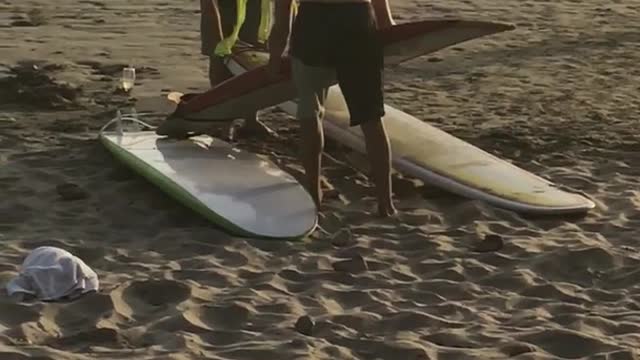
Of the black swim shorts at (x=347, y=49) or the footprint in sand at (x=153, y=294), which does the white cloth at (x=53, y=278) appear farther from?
the black swim shorts at (x=347, y=49)

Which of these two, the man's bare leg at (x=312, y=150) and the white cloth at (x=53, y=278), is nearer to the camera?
the white cloth at (x=53, y=278)

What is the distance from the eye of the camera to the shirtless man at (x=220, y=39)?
250 inches

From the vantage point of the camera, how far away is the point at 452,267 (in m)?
4.80

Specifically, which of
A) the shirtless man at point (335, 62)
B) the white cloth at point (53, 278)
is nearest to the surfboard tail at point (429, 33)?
the shirtless man at point (335, 62)

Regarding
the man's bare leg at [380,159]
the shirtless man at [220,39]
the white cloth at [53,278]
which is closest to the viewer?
the white cloth at [53,278]

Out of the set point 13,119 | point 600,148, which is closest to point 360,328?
point 600,148

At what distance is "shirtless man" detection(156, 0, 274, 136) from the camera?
634 centimetres

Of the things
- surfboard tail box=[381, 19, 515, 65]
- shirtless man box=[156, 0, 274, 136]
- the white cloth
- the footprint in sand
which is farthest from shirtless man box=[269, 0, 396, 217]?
the white cloth

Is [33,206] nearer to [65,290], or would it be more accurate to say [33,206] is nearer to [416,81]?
[65,290]

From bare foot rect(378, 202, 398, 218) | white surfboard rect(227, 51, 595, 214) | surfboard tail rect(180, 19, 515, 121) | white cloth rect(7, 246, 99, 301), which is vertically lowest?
bare foot rect(378, 202, 398, 218)

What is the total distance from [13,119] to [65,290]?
Result: 302cm

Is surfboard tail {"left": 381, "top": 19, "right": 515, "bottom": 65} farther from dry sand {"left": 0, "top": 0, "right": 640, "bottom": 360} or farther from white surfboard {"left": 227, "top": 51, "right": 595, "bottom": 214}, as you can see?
dry sand {"left": 0, "top": 0, "right": 640, "bottom": 360}

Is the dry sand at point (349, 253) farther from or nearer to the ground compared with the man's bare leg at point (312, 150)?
nearer to the ground

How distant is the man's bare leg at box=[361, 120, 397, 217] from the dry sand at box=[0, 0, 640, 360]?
0.09 m
